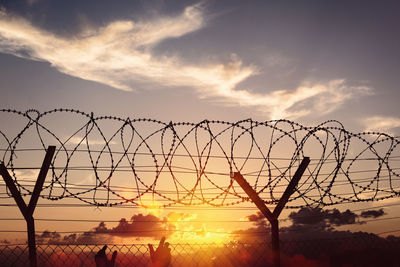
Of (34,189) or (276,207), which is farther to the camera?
(276,207)

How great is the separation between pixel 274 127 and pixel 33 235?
193 inches

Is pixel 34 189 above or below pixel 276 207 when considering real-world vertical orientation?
above

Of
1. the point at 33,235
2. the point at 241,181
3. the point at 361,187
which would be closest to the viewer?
the point at 33,235

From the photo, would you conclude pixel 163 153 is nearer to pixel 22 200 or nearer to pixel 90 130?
pixel 90 130

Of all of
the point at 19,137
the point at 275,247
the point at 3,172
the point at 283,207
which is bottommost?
the point at 275,247

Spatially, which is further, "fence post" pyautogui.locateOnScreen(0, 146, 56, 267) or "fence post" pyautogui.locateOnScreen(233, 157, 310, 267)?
"fence post" pyautogui.locateOnScreen(233, 157, 310, 267)

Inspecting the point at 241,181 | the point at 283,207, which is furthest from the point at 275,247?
the point at 241,181

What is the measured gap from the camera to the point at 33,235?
794 cm

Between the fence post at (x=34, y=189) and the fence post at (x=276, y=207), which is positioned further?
the fence post at (x=276, y=207)

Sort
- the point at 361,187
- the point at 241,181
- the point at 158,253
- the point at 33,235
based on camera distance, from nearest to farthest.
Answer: the point at 158,253 < the point at 33,235 < the point at 241,181 < the point at 361,187

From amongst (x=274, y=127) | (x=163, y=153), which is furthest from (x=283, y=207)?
(x=163, y=153)

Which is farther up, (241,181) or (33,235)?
Result: (241,181)

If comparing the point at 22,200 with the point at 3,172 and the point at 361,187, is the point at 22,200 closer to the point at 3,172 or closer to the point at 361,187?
the point at 3,172

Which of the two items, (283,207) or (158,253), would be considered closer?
(158,253)
